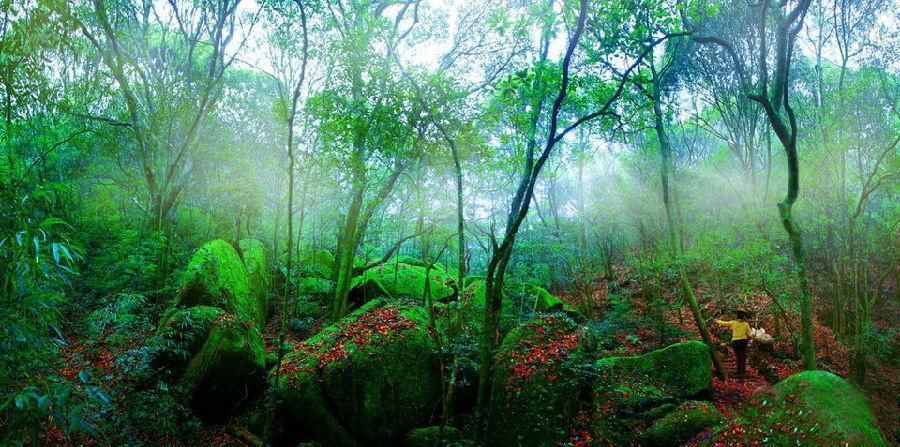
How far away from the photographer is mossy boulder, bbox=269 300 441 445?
25.3ft

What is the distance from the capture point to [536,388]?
7.18 metres

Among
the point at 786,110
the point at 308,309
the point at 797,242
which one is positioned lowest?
the point at 308,309

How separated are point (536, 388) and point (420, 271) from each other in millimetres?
7738

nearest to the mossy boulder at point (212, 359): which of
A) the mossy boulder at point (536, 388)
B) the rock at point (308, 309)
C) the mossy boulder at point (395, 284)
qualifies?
the rock at point (308, 309)

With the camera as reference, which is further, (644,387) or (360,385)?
(644,387)

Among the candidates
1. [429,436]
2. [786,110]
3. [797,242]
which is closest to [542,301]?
[797,242]

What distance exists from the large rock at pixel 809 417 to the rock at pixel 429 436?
12.6ft

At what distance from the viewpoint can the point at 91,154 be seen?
56.0 feet

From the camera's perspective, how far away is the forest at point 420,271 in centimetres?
603

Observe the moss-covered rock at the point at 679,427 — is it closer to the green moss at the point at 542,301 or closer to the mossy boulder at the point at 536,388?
the mossy boulder at the point at 536,388

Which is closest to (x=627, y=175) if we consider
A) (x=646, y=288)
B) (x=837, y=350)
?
(x=646, y=288)

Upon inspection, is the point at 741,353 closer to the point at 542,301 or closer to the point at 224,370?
the point at 542,301

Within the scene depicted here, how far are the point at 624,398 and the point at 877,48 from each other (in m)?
14.3

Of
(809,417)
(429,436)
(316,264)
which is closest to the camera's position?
(809,417)
